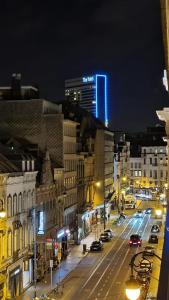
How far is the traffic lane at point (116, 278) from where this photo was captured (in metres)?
54.6

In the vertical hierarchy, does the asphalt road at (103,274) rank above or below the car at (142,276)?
below

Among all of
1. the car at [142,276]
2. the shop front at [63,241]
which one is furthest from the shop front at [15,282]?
the car at [142,276]

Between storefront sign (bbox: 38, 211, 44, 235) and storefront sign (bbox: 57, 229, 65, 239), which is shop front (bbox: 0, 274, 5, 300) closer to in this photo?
storefront sign (bbox: 38, 211, 44, 235)

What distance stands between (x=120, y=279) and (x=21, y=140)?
24091 mm

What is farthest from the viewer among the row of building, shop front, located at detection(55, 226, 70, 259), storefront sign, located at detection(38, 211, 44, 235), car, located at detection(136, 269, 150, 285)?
shop front, located at detection(55, 226, 70, 259)

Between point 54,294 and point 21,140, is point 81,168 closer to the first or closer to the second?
point 21,140

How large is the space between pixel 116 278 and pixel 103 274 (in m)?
2.75

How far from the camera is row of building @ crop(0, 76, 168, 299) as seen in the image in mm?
55125

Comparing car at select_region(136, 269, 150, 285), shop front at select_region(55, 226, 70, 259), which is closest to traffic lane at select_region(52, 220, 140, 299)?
shop front at select_region(55, 226, 70, 259)

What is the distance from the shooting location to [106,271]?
66.8m

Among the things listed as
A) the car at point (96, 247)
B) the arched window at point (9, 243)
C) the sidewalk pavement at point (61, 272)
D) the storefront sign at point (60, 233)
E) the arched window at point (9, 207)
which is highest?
the arched window at point (9, 207)

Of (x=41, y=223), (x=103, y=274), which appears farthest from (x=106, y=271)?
(x=41, y=223)

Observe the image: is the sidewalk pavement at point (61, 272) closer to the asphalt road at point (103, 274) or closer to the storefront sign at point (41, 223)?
the asphalt road at point (103, 274)

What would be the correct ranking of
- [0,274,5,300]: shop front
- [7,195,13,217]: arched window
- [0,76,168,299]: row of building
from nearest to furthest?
[0,274,5,300]: shop front → [7,195,13,217]: arched window → [0,76,168,299]: row of building
